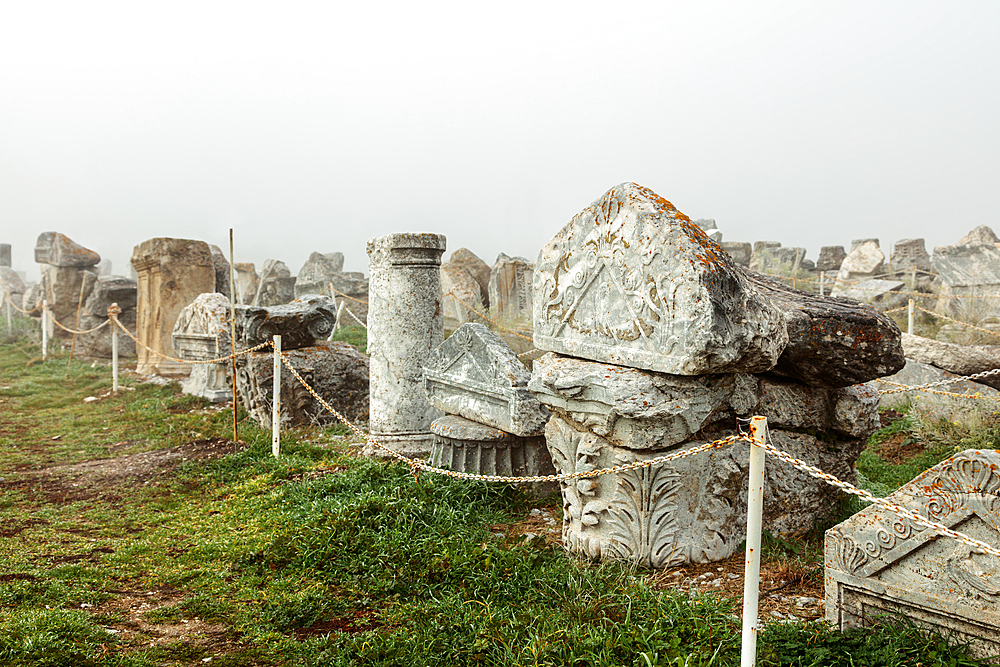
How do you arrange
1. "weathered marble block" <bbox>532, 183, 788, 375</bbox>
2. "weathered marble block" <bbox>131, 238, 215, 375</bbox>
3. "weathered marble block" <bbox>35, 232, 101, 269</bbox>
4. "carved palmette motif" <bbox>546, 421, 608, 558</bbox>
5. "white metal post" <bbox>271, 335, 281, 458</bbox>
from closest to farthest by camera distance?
"weathered marble block" <bbox>532, 183, 788, 375</bbox> → "carved palmette motif" <bbox>546, 421, 608, 558</bbox> → "white metal post" <bbox>271, 335, 281, 458</bbox> → "weathered marble block" <bbox>131, 238, 215, 375</bbox> → "weathered marble block" <bbox>35, 232, 101, 269</bbox>

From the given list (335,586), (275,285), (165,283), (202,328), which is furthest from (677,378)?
(275,285)

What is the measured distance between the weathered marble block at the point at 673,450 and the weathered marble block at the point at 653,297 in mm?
A: 177

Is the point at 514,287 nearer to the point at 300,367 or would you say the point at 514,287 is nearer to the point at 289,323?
the point at 289,323

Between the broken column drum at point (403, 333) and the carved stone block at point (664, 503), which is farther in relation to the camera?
the broken column drum at point (403, 333)

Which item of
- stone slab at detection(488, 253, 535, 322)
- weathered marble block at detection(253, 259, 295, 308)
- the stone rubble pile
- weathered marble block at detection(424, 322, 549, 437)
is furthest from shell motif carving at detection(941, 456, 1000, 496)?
weathered marble block at detection(253, 259, 295, 308)

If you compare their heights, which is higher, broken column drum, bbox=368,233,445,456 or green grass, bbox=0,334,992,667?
broken column drum, bbox=368,233,445,456

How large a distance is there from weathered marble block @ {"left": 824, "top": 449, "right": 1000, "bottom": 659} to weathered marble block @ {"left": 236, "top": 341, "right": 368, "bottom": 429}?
5756 millimetres

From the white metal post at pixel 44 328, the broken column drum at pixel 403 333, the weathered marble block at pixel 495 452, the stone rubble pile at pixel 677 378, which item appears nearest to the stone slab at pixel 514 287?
the broken column drum at pixel 403 333

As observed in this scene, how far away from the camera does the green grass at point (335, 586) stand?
2.87 meters

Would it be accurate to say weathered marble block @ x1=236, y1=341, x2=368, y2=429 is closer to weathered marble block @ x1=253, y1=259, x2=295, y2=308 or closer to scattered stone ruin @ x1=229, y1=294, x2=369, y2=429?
scattered stone ruin @ x1=229, y1=294, x2=369, y2=429

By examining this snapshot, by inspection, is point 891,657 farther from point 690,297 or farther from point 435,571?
point 435,571

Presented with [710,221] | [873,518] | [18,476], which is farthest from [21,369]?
[710,221]

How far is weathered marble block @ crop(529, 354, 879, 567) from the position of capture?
372 centimetres

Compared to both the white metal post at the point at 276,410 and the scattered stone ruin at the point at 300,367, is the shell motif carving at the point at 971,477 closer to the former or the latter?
the white metal post at the point at 276,410
